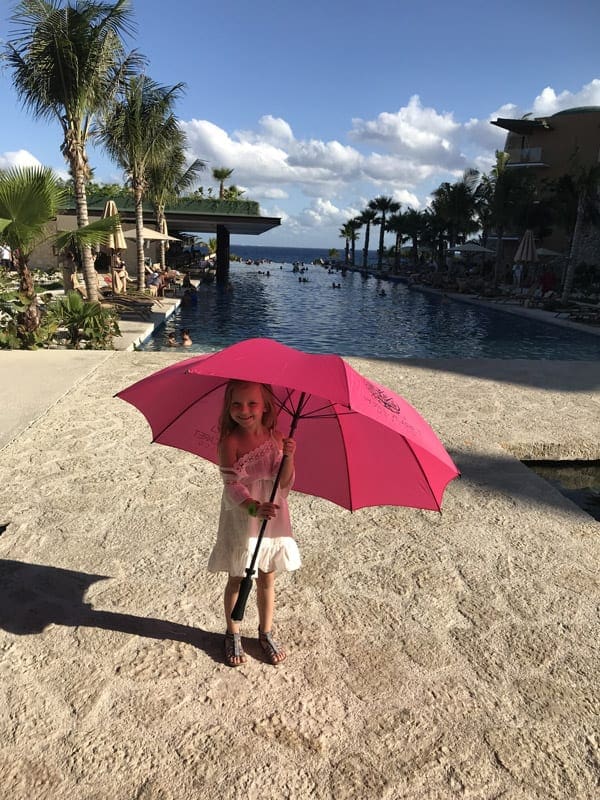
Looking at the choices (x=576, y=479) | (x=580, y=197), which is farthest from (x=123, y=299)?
(x=580, y=197)

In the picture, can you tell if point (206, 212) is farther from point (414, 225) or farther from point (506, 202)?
point (414, 225)

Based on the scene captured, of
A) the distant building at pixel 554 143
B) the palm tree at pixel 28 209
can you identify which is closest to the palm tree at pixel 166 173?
the palm tree at pixel 28 209

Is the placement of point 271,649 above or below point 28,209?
below

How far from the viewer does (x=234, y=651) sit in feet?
9.06

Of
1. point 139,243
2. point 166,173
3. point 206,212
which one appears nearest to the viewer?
point 139,243

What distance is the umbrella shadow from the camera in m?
2.97

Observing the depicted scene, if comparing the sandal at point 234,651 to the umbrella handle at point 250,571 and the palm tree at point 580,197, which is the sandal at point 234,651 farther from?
the palm tree at point 580,197

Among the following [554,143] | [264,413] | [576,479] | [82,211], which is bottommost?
[576,479]

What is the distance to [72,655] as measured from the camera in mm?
2779

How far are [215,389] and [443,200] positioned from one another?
48.0 meters

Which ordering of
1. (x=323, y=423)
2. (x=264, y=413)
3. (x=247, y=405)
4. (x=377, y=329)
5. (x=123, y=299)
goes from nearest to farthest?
(x=247, y=405), (x=264, y=413), (x=323, y=423), (x=123, y=299), (x=377, y=329)

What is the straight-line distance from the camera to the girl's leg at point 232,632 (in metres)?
Result: 2.72

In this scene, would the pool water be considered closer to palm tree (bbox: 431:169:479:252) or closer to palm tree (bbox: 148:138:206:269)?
palm tree (bbox: 148:138:206:269)

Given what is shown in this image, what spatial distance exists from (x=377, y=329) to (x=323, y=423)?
18296 millimetres
